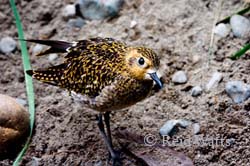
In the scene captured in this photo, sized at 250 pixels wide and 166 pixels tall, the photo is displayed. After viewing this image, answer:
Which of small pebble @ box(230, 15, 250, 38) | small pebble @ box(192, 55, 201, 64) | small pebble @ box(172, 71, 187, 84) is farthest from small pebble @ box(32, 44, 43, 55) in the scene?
small pebble @ box(230, 15, 250, 38)

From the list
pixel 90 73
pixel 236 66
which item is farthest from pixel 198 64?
pixel 90 73

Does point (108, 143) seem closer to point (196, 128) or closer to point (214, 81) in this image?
point (196, 128)

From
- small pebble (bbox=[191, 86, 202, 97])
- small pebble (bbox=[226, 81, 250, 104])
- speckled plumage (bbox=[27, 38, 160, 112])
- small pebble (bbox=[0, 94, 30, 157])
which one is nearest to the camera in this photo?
speckled plumage (bbox=[27, 38, 160, 112])

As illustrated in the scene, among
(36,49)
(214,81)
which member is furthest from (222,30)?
(36,49)

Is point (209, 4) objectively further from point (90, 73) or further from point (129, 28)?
point (90, 73)

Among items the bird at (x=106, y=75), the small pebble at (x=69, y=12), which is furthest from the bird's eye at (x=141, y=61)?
the small pebble at (x=69, y=12)

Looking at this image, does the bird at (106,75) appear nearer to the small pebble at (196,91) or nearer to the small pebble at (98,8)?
the small pebble at (196,91)

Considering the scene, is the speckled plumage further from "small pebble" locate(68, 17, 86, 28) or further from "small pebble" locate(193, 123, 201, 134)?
"small pebble" locate(68, 17, 86, 28)
